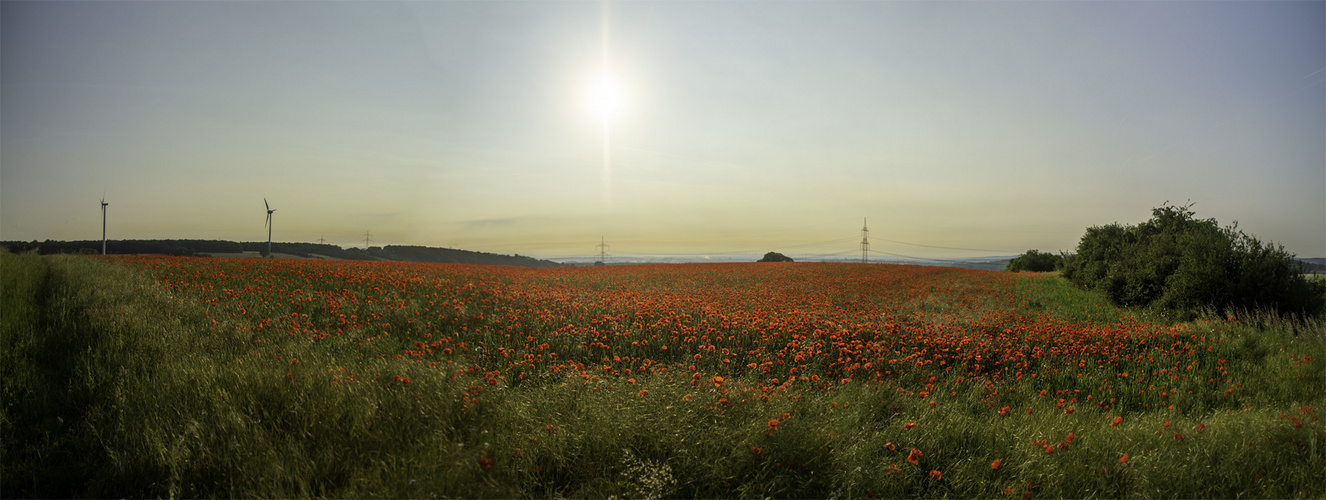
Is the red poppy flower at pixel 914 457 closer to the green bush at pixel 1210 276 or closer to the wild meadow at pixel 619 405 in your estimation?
the wild meadow at pixel 619 405

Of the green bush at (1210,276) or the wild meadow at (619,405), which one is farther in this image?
the green bush at (1210,276)

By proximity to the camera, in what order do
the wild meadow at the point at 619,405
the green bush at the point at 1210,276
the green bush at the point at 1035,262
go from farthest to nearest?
1. the green bush at the point at 1035,262
2. the green bush at the point at 1210,276
3. the wild meadow at the point at 619,405

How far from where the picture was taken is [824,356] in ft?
25.9

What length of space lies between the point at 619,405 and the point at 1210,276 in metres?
16.0

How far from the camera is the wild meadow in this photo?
3.91m

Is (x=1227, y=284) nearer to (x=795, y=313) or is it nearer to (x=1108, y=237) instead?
(x=1108, y=237)

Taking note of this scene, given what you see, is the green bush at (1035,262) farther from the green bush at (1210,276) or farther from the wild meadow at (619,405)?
the wild meadow at (619,405)

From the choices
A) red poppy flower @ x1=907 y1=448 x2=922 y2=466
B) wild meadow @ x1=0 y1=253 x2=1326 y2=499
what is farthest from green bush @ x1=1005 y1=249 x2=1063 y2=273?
red poppy flower @ x1=907 y1=448 x2=922 y2=466

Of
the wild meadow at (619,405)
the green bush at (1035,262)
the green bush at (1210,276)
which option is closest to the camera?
the wild meadow at (619,405)

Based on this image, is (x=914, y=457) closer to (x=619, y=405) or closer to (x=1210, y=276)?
(x=619, y=405)

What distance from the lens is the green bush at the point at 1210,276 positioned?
41.5 feet

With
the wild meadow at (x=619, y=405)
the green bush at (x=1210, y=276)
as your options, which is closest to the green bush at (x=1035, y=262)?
the green bush at (x=1210, y=276)

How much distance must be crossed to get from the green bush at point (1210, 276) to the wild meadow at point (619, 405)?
320cm

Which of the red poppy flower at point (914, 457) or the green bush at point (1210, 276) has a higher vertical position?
the green bush at point (1210, 276)
